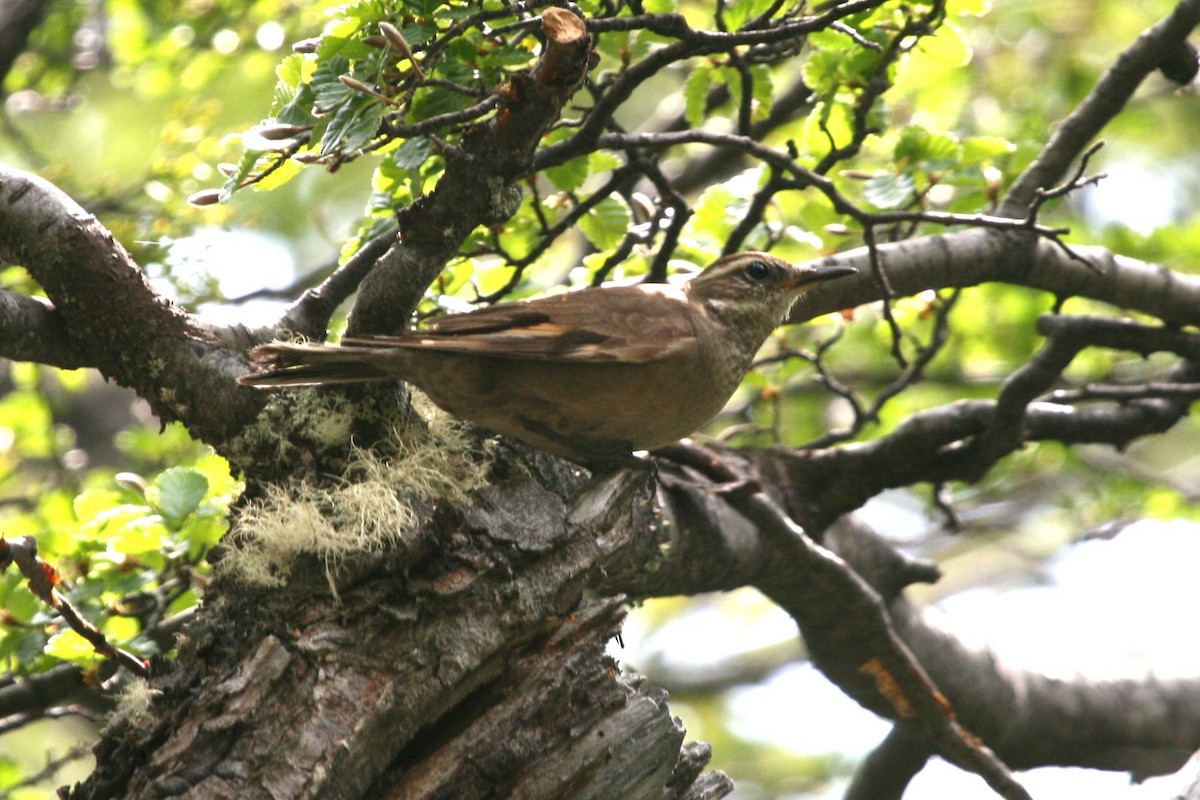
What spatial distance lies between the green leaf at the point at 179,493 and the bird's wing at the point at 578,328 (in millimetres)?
862

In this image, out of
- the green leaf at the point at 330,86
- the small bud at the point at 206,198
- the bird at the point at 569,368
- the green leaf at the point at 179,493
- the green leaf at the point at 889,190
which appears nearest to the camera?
the green leaf at the point at 330,86

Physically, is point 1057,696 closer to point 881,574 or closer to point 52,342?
point 881,574

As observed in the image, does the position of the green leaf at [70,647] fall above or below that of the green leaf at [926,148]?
below

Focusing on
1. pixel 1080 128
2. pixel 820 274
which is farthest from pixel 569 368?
pixel 1080 128

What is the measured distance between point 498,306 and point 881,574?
2347mm

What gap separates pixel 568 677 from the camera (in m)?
3.09

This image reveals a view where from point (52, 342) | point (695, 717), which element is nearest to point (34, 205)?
point (52, 342)

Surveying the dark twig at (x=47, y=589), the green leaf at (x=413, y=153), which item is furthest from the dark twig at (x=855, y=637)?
the dark twig at (x=47, y=589)

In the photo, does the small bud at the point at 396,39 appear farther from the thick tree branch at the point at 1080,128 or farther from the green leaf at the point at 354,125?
the thick tree branch at the point at 1080,128

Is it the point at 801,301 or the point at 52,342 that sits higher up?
the point at 801,301

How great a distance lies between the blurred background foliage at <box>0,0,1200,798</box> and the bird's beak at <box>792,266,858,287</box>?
15 cm

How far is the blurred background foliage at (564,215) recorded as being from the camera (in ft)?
12.4

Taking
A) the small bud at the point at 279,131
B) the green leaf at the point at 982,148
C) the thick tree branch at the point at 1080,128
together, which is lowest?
the small bud at the point at 279,131

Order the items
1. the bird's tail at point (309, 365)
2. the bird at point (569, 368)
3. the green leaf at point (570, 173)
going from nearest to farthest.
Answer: the bird's tail at point (309, 365), the bird at point (569, 368), the green leaf at point (570, 173)
